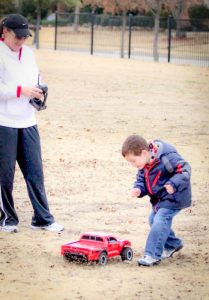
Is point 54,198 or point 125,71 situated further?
point 125,71

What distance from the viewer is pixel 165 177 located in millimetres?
7016

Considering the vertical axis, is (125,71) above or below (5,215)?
below

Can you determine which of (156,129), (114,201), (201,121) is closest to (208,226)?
(114,201)

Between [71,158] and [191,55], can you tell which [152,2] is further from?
[71,158]

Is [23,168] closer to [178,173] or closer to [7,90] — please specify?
[7,90]

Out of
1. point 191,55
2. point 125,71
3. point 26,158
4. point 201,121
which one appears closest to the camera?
point 26,158

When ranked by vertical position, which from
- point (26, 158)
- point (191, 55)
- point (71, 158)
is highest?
point (26, 158)

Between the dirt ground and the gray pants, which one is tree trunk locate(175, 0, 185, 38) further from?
the gray pants

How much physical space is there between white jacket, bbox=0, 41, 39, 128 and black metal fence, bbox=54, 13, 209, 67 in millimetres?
24116

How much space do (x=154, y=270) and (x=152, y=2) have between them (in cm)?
3067

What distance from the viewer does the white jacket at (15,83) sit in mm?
7785

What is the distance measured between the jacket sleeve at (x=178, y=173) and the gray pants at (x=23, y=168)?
62.1 inches

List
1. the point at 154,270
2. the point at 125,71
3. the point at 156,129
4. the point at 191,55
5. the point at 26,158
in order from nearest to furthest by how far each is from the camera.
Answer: the point at 154,270
the point at 26,158
the point at 156,129
the point at 125,71
the point at 191,55

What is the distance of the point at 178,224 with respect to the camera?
840cm
